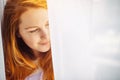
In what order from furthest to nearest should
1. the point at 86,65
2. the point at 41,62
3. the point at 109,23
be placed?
the point at 109,23, the point at 86,65, the point at 41,62

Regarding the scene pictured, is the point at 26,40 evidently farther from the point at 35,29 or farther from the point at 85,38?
the point at 85,38

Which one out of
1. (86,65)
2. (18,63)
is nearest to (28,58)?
(18,63)

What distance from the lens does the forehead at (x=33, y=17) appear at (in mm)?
1250

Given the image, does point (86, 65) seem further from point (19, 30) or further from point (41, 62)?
point (19, 30)

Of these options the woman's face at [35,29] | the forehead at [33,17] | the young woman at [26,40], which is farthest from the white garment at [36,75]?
the forehead at [33,17]

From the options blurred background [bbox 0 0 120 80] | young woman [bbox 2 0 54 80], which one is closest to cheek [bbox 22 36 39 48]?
young woman [bbox 2 0 54 80]

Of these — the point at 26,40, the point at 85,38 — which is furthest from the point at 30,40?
the point at 85,38

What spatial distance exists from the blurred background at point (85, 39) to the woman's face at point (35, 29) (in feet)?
0.26

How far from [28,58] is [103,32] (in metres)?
0.79

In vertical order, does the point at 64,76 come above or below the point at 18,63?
below

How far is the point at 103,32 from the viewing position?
175cm

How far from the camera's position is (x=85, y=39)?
1.61 metres

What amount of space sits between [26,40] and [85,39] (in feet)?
1.81

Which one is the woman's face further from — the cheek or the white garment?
the white garment
